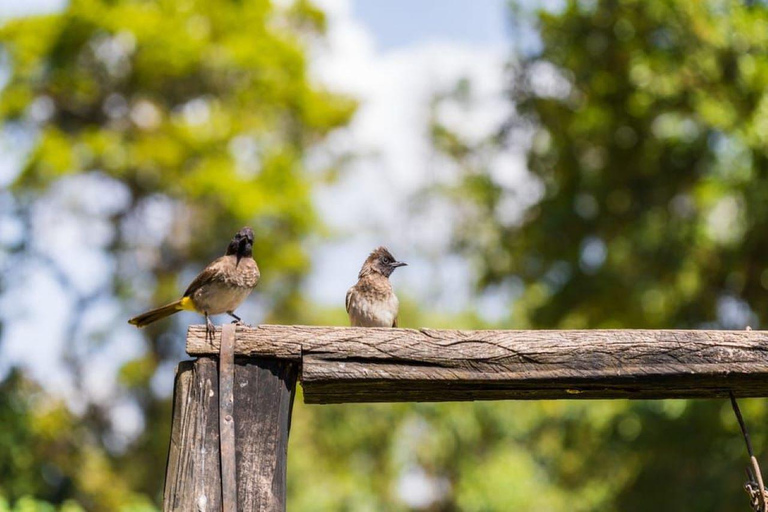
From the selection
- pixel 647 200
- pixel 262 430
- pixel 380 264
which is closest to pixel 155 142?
pixel 647 200

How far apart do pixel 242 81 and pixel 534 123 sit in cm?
666

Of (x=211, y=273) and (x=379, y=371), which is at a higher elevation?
(x=211, y=273)

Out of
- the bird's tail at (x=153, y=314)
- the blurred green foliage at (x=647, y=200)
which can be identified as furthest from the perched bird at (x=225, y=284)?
the blurred green foliage at (x=647, y=200)

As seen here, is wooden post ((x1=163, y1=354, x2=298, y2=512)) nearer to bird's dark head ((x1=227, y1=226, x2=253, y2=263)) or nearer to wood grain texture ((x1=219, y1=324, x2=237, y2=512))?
wood grain texture ((x1=219, y1=324, x2=237, y2=512))

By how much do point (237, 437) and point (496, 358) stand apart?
2.20 feet

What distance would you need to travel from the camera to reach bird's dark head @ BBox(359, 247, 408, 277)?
5.63 metres

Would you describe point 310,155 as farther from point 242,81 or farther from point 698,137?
point 698,137

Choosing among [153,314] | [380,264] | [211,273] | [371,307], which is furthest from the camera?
[380,264]

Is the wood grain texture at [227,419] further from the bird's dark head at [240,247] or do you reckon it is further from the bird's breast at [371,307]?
the bird's breast at [371,307]

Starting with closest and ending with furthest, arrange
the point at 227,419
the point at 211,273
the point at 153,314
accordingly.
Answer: the point at 227,419 < the point at 153,314 < the point at 211,273

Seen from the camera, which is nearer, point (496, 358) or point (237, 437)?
point (237, 437)

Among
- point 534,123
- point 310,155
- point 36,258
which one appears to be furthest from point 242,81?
point 36,258

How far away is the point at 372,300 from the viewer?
216 inches

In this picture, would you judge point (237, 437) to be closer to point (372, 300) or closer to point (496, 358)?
point (496, 358)
